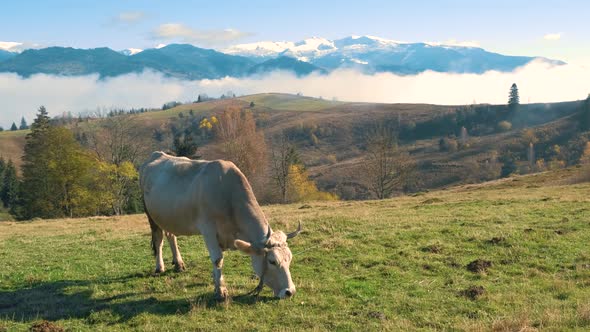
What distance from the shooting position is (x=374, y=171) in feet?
230

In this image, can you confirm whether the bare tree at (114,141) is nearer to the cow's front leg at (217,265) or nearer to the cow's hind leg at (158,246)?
the cow's hind leg at (158,246)

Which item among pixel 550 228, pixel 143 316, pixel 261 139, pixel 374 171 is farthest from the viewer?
pixel 261 139

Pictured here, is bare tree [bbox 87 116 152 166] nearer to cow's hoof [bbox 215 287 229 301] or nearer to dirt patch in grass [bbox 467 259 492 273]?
cow's hoof [bbox 215 287 229 301]

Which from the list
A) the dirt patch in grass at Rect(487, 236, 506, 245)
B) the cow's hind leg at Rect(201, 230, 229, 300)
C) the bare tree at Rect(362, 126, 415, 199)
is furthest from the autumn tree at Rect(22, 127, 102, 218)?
the dirt patch in grass at Rect(487, 236, 506, 245)

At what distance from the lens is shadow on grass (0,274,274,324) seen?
11.1 m

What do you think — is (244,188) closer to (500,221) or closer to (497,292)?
(497,292)

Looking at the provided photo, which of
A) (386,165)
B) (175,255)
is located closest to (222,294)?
(175,255)

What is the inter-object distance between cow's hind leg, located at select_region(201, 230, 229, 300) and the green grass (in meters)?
0.36

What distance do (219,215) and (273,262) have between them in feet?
6.94

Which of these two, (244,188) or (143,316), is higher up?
(244,188)

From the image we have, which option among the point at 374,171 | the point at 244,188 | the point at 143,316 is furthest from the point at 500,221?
the point at 374,171

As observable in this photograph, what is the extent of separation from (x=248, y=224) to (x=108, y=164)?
Answer: 191 ft

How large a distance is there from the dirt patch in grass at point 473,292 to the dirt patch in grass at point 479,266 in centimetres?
200

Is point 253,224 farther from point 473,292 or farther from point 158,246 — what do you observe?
A: point 473,292
